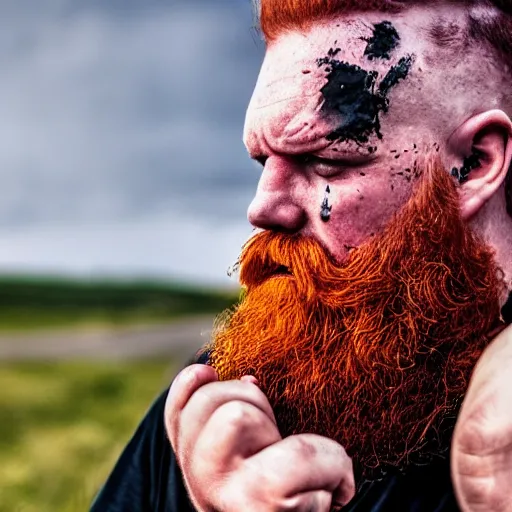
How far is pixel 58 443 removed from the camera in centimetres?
149

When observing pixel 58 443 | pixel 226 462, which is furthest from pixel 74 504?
pixel 226 462

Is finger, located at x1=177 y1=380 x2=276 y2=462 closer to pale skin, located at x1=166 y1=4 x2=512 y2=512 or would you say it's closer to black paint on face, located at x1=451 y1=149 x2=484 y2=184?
pale skin, located at x1=166 y1=4 x2=512 y2=512

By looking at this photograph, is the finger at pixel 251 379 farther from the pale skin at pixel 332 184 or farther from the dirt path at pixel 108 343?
the dirt path at pixel 108 343

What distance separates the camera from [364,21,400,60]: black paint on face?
88cm

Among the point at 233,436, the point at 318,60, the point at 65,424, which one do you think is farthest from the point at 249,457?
the point at 65,424

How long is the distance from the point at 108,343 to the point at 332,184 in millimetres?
840

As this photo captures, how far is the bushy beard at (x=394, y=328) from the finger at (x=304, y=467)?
0.23 feet

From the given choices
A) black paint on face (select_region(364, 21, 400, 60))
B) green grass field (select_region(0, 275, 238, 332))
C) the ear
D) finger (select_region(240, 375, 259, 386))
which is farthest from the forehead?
green grass field (select_region(0, 275, 238, 332))

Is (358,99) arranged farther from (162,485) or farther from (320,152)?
(162,485)

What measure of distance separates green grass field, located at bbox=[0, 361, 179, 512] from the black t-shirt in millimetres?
228

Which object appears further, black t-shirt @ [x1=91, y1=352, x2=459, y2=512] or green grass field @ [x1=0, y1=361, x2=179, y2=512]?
green grass field @ [x1=0, y1=361, x2=179, y2=512]

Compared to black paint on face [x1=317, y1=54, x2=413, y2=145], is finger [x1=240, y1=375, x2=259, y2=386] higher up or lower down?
lower down

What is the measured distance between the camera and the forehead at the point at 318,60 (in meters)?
0.88

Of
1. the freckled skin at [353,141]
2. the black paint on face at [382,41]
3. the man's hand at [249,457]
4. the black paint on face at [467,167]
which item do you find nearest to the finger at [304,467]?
the man's hand at [249,457]
